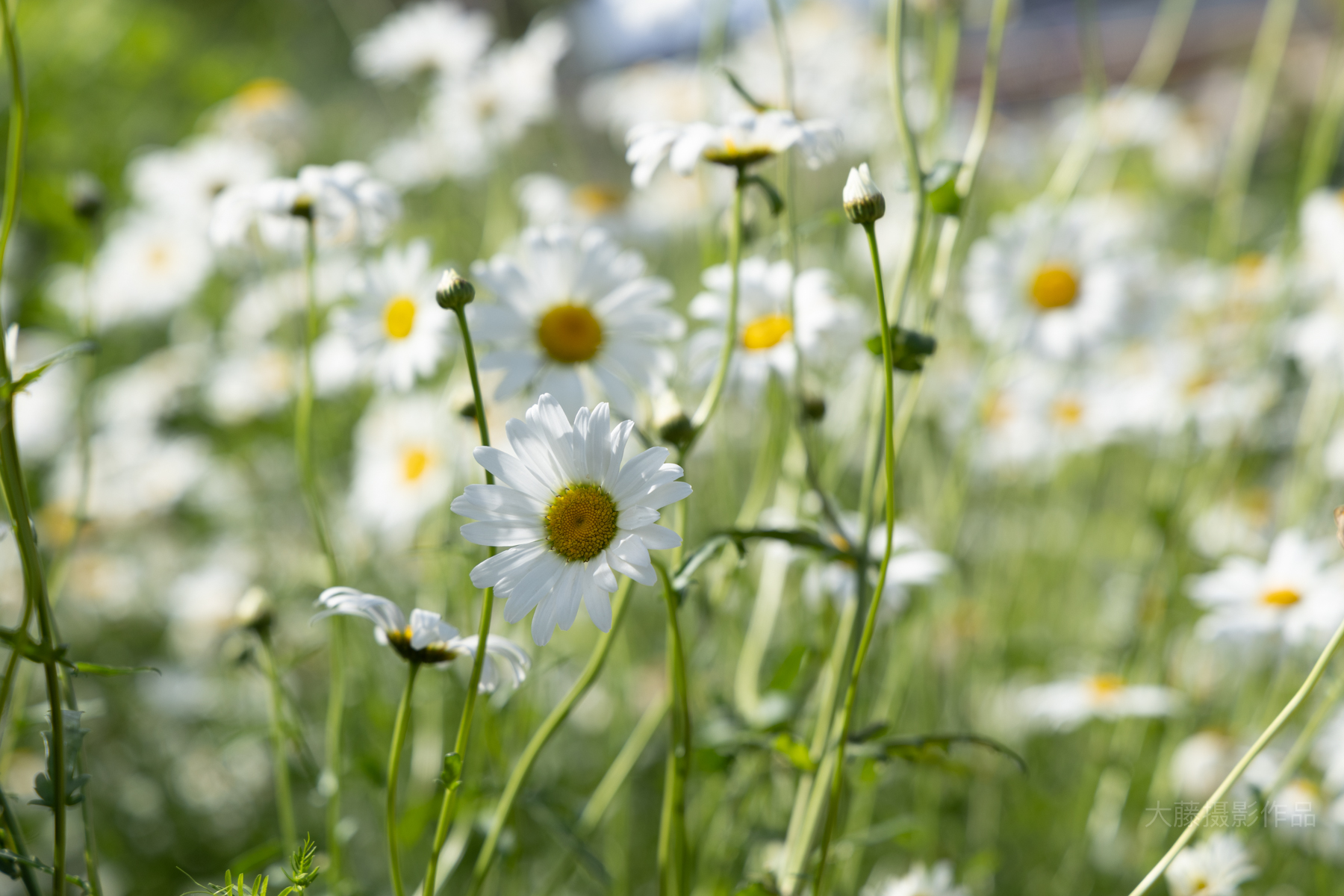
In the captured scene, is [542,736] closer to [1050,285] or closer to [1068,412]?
[1050,285]

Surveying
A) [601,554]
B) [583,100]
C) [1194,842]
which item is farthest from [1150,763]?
[583,100]

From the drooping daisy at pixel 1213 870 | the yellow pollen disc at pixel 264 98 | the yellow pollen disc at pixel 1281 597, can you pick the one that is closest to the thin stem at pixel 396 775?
the drooping daisy at pixel 1213 870

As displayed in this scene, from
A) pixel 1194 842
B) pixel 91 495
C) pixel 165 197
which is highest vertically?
pixel 165 197

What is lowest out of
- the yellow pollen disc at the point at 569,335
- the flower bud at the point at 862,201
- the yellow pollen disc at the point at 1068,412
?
the flower bud at the point at 862,201

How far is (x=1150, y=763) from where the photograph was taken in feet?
4.61

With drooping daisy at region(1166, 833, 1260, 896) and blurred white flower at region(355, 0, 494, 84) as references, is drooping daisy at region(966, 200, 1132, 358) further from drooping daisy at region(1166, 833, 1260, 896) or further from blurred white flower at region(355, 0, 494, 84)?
blurred white flower at region(355, 0, 494, 84)

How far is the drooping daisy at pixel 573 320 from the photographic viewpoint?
0.87 m

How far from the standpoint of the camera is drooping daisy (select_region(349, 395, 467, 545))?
1.43 m

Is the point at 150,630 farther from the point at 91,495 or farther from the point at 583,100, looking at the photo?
the point at 583,100

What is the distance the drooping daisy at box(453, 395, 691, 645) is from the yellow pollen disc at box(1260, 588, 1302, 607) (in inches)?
35.1

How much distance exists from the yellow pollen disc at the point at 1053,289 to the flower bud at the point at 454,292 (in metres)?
1.06

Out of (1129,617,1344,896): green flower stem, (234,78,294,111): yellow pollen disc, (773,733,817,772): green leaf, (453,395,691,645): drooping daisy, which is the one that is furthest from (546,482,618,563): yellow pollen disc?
(234,78,294,111): yellow pollen disc

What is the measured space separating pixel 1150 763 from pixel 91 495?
6.53 ft

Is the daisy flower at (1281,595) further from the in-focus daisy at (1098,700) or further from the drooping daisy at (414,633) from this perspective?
the drooping daisy at (414,633)
